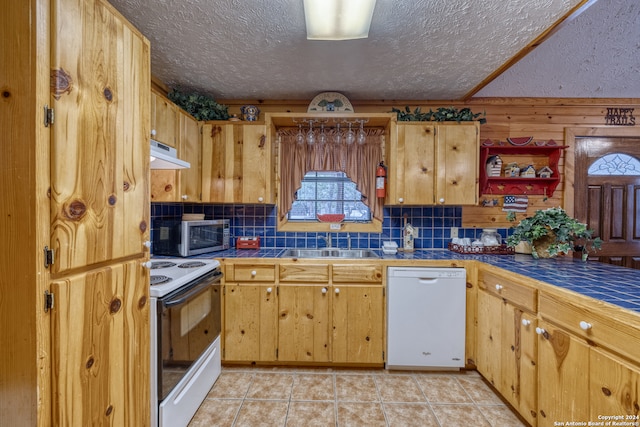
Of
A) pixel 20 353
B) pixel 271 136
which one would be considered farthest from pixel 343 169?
pixel 20 353

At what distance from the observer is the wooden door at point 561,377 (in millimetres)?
1236

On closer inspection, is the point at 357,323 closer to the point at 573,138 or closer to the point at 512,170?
the point at 512,170

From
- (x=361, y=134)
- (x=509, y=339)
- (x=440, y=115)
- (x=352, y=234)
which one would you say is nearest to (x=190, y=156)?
(x=361, y=134)

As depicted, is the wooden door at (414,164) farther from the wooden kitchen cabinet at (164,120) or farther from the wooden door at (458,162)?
the wooden kitchen cabinet at (164,120)

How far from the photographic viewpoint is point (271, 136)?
2.55 metres

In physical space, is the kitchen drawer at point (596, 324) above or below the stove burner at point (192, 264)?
below

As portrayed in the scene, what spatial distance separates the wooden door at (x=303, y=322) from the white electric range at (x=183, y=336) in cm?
49

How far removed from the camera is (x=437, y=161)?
2.43m

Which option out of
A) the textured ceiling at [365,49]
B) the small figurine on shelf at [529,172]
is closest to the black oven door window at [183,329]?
the textured ceiling at [365,49]

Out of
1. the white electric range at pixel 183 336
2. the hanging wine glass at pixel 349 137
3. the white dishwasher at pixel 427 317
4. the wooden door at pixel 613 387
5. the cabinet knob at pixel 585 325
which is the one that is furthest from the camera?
the hanging wine glass at pixel 349 137

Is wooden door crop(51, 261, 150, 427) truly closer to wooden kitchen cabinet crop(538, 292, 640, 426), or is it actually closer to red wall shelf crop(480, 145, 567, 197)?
wooden kitchen cabinet crop(538, 292, 640, 426)

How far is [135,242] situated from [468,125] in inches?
102

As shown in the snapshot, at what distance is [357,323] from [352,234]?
880 millimetres

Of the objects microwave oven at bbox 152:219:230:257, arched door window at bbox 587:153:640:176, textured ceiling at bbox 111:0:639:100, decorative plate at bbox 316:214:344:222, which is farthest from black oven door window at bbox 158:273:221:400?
arched door window at bbox 587:153:640:176
